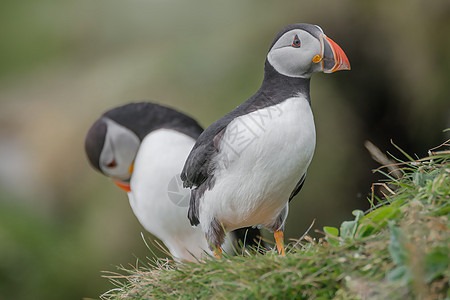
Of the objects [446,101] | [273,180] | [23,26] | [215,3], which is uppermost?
[23,26]

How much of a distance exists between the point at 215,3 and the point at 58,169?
2290 mm

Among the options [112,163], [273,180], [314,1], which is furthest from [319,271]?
[314,1]

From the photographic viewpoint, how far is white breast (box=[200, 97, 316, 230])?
6.29ft

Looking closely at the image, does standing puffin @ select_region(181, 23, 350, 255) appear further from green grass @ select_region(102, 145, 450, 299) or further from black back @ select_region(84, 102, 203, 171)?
black back @ select_region(84, 102, 203, 171)

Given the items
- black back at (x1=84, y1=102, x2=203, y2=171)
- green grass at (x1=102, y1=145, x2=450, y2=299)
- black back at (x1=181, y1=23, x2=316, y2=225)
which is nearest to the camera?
green grass at (x1=102, y1=145, x2=450, y2=299)

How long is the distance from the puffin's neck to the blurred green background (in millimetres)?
2326

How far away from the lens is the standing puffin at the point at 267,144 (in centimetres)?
193

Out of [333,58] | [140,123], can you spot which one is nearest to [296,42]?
[333,58]

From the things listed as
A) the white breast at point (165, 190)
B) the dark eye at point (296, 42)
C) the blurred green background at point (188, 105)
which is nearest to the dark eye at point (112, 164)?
the white breast at point (165, 190)

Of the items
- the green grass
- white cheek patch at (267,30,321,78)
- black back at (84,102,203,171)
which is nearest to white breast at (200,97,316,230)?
→ white cheek patch at (267,30,321,78)

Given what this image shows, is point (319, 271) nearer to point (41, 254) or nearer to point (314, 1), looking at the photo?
point (314, 1)

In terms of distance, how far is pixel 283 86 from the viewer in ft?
6.69

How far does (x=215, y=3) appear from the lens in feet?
19.3

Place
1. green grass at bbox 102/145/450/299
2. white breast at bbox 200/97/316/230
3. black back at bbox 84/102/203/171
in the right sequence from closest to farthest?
green grass at bbox 102/145/450/299
white breast at bbox 200/97/316/230
black back at bbox 84/102/203/171
